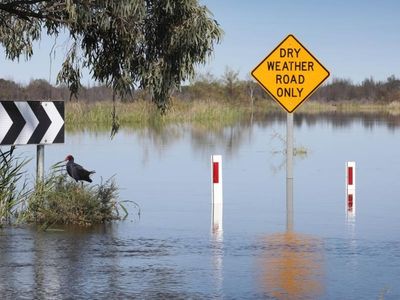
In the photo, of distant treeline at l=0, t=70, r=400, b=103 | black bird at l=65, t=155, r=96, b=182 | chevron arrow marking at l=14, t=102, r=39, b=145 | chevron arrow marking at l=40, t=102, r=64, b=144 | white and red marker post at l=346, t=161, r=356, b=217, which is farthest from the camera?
distant treeline at l=0, t=70, r=400, b=103

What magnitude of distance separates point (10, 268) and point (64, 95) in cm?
5613

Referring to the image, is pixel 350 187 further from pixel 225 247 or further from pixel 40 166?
pixel 225 247

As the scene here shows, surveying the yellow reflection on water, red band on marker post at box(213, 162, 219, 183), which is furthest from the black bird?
the yellow reflection on water

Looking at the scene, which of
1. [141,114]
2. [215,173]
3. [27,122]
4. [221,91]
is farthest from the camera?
[221,91]

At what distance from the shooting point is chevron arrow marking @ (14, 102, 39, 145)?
13.6 metres

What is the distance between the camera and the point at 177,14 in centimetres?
1359

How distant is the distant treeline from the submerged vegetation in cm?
167

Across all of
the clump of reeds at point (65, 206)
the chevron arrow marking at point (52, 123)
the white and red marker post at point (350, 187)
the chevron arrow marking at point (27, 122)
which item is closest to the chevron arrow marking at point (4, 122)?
the chevron arrow marking at point (27, 122)

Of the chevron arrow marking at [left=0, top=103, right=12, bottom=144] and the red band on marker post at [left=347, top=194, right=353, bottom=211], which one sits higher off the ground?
the chevron arrow marking at [left=0, top=103, right=12, bottom=144]

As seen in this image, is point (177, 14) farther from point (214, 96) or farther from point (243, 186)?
point (214, 96)

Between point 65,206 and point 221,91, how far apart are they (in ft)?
284

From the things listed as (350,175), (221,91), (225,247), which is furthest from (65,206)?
(221,91)

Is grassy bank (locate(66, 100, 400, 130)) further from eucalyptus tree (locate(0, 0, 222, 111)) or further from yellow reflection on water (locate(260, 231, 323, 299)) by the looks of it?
yellow reflection on water (locate(260, 231, 323, 299))

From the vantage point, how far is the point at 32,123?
1374 cm
